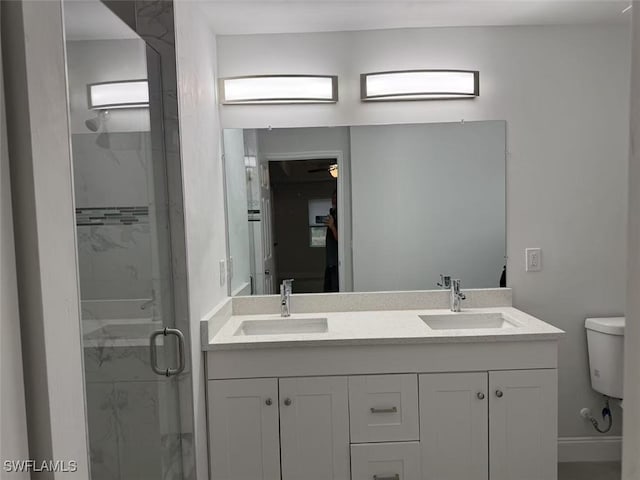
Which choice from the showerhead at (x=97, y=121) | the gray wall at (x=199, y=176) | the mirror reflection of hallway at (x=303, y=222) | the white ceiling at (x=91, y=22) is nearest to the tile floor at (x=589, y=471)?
the mirror reflection of hallway at (x=303, y=222)

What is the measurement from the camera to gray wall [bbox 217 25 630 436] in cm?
245

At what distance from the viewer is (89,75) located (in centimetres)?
132

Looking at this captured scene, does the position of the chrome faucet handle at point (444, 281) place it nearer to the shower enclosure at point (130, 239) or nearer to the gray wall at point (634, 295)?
the shower enclosure at point (130, 239)

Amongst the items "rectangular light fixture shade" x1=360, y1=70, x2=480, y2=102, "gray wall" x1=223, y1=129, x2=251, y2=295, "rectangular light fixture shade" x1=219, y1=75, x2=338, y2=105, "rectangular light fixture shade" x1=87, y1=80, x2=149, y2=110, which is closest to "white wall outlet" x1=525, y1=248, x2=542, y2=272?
Result: "rectangular light fixture shade" x1=360, y1=70, x2=480, y2=102

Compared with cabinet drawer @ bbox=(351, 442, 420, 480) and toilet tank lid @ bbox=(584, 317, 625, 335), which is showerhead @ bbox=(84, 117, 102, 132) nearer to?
cabinet drawer @ bbox=(351, 442, 420, 480)

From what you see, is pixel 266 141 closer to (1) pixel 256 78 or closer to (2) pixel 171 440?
(1) pixel 256 78

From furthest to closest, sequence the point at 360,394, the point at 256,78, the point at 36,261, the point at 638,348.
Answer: the point at 256,78 → the point at 360,394 → the point at 36,261 → the point at 638,348

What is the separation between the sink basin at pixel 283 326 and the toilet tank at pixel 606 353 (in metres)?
1.48

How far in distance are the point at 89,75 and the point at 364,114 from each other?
1525 mm

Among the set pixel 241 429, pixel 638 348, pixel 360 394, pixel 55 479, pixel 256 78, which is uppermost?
pixel 256 78

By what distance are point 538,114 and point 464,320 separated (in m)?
1.20

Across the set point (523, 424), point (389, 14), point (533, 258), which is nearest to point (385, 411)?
point (523, 424)

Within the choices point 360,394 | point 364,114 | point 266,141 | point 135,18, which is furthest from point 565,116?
point 135,18

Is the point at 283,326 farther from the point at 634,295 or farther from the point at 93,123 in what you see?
the point at 634,295
